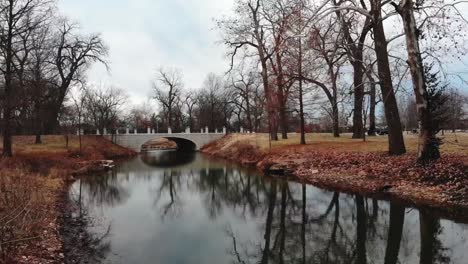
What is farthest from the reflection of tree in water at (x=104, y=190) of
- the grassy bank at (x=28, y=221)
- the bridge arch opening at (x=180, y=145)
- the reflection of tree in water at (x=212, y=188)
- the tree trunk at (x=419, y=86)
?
the bridge arch opening at (x=180, y=145)

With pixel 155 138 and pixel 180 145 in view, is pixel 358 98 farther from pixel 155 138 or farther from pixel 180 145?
pixel 180 145

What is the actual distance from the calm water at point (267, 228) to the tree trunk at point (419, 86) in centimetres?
312

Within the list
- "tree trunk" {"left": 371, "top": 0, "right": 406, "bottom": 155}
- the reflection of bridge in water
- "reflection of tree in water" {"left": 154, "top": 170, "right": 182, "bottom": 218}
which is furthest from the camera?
the reflection of bridge in water

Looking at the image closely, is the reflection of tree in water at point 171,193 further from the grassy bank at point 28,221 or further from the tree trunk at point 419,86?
the tree trunk at point 419,86

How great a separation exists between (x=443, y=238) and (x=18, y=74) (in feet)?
75.6

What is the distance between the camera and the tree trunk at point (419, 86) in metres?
16.7

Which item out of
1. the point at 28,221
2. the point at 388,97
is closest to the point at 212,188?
the point at 388,97

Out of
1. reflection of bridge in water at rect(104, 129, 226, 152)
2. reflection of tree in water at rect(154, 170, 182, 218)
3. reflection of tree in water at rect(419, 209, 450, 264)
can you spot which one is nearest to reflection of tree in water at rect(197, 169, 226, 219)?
reflection of tree in water at rect(154, 170, 182, 218)

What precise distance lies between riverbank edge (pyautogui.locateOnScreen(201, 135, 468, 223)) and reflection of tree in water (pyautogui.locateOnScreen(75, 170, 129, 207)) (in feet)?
29.8

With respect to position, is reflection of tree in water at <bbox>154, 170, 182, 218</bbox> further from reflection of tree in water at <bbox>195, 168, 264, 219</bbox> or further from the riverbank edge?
the riverbank edge

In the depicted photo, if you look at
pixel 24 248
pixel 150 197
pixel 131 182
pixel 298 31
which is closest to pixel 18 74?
pixel 131 182

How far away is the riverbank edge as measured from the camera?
14.0 meters

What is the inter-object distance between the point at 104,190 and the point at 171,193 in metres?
3.77

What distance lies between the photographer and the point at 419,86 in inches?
663
